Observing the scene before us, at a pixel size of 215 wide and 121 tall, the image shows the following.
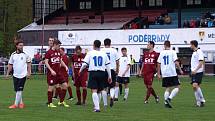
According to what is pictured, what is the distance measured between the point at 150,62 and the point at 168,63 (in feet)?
7.51

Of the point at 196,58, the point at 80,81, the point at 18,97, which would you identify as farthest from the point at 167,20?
the point at 18,97

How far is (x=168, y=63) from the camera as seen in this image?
20.1 m

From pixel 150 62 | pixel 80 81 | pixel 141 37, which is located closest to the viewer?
pixel 80 81

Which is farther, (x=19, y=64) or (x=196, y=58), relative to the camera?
(x=196, y=58)

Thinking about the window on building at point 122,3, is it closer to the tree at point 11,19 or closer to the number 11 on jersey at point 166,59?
the tree at point 11,19

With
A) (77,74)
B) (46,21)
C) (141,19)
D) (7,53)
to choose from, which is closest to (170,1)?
(141,19)

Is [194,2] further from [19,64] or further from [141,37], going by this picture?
[19,64]

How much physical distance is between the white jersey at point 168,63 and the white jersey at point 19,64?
13.9 ft

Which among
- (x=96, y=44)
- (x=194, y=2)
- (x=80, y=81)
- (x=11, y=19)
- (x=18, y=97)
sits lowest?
(x=18, y=97)

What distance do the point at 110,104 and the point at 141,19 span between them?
38615 millimetres

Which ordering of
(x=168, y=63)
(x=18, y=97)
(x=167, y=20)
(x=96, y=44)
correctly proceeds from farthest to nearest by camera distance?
(x=167, y=20) < (x=168, y=63) < (x=18, y=97) < (x=96, y=44)

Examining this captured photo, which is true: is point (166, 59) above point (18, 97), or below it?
above

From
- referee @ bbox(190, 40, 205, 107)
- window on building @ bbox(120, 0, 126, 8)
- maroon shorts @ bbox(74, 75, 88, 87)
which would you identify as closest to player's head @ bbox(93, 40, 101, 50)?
maroon shorts @ bbox(74, 75, 88, 87)

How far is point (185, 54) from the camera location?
49.5m
